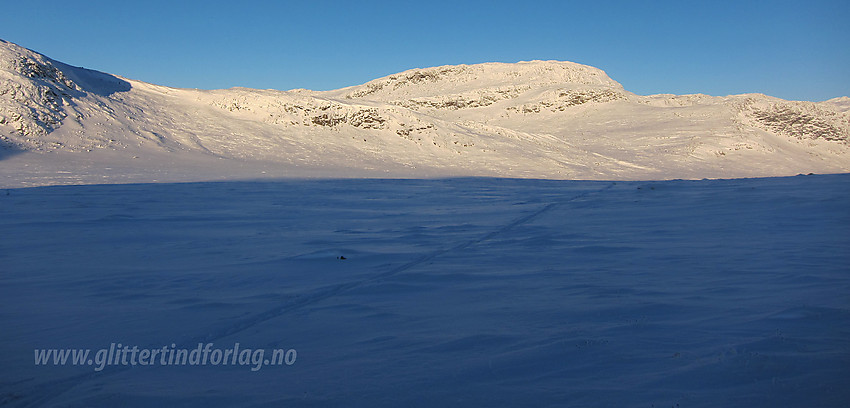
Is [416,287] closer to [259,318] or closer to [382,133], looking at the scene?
[259,318]

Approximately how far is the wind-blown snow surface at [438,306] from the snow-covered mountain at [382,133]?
1199cm

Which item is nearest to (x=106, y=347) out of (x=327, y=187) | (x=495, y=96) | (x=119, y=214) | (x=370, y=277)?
(x=370, y=277)

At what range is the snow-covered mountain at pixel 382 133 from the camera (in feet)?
68.7

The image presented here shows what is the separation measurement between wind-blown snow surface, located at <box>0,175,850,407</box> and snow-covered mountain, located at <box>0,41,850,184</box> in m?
12.0

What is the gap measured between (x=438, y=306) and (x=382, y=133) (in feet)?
78.7

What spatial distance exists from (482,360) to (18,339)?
124 inches

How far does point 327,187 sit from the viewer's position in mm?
15258

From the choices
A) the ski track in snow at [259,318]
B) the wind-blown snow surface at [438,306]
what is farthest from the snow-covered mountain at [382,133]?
the ski track in snow at [259,318]

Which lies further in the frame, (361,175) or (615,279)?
(361,175)

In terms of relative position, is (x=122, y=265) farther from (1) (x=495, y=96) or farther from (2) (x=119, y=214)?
(1) (x=495, y=96)

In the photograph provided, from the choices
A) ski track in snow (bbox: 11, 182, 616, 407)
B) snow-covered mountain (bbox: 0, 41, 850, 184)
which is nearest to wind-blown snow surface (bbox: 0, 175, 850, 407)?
ski track in snow (bbox: 11, 182, 616, 407)

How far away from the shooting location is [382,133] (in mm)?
28172

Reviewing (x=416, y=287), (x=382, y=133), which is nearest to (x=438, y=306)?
(x=416, y=287)

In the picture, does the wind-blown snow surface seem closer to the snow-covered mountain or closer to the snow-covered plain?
the snow-covered plain
